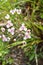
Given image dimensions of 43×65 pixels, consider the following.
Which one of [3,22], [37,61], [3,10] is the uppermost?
[3,10]

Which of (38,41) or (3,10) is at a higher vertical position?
(3,10)

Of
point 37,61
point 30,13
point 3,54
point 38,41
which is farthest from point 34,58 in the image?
point 30,13

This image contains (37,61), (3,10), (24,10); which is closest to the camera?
(37,61)

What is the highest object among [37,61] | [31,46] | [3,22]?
[3,22]

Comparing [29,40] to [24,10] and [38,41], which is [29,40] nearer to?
[38,41]

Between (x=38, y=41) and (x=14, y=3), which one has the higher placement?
(x=14, y=3)

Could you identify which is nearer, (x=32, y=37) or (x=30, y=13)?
(x=32, y=37)

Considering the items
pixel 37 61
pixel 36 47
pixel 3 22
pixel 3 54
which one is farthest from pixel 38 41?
pixel 3 22

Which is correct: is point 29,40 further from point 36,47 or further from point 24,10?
point 24,10

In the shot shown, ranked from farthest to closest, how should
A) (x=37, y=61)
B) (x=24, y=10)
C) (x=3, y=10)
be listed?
(x=24, y=10), (x=3, y=10), (x=37, y=61)
